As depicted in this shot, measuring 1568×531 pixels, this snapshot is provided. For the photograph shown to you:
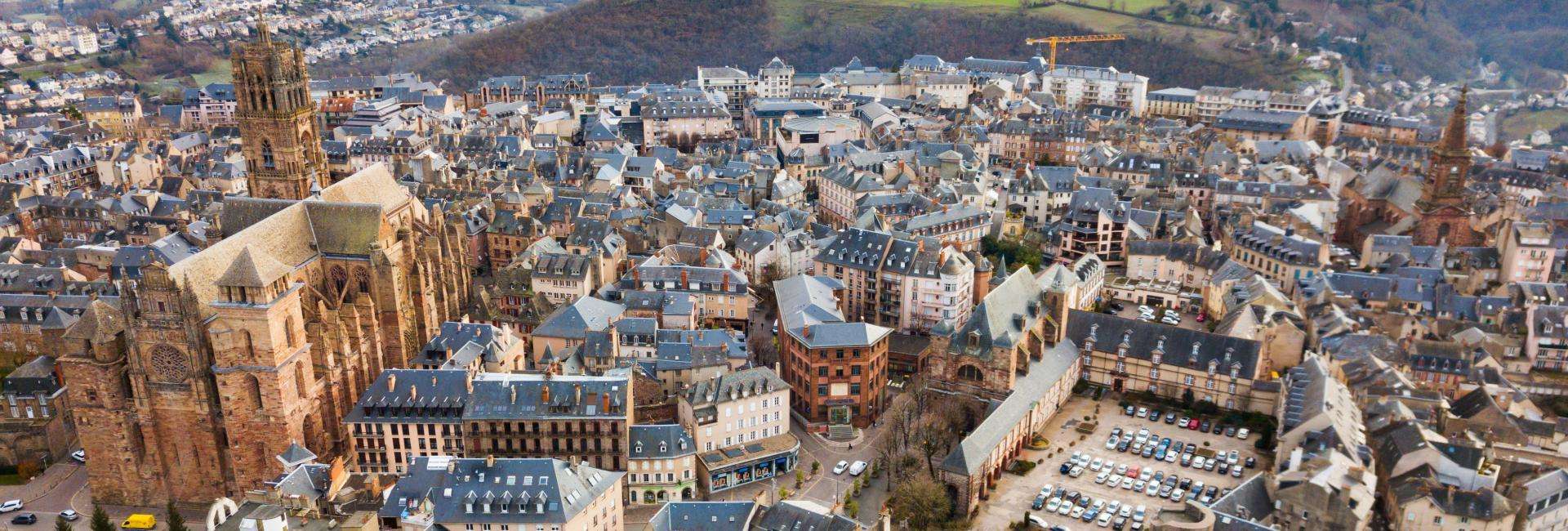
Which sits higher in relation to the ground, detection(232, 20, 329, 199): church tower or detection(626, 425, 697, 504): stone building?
detection(232, 20, 329, 199): church tower

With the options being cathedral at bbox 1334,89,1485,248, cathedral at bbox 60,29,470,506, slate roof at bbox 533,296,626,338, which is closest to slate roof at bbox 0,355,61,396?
cathedral at bbox 60,29,470,506

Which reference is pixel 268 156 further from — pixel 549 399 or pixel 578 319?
Result: pixel 549 399

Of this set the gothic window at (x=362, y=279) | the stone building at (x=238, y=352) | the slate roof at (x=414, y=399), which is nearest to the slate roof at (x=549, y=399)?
the slate roof at (x=414, y=399)

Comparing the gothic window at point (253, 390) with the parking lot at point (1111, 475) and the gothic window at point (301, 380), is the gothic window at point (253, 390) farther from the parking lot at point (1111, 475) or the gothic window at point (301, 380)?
the parking lot at point (1111, 475)

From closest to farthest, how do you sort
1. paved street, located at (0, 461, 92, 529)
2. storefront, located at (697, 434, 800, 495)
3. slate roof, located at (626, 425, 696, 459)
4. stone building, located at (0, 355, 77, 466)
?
slate roof, located at (626, 425, 696, 459)
paved street, located at (0, 461, 92, 529)
storefront, located at (697, 434, 800, 495)
stone building, located at (0, 355, 77, 466)

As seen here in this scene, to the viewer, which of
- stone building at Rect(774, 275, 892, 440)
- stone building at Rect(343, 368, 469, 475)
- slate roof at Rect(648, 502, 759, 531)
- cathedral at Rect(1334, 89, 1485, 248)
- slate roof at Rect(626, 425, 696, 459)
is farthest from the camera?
cathedral at Rect(1334, 89, 1485, 248)

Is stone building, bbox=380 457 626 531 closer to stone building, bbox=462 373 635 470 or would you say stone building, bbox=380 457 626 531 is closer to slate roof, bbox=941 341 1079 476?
stone building, bbox=462 373 635 470

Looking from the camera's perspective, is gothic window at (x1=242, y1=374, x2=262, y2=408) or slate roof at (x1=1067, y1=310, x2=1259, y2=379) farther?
slate roof at (x1=1067, y1=310, x2=1259, y2=379)

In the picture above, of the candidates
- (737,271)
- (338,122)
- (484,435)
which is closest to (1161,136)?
(737,271)
